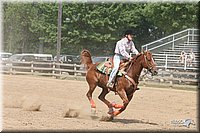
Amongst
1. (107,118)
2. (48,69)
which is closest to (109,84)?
(107,118)

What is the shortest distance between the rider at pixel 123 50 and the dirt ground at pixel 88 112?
1.25 m

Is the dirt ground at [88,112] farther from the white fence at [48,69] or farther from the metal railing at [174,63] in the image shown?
the metal railing at [174,63]

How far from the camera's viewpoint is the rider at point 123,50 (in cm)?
1116

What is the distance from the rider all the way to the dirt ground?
1.25 m

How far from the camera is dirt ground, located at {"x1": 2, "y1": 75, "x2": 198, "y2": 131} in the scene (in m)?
9.71

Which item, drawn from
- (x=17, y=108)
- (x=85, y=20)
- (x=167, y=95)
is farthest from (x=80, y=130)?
(x=85, y=20)

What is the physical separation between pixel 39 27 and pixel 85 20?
610cm

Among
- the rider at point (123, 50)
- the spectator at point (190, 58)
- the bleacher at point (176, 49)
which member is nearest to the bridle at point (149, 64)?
the rider at point (123, 50)

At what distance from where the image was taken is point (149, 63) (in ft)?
36.8

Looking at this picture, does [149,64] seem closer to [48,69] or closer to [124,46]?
[124,46]

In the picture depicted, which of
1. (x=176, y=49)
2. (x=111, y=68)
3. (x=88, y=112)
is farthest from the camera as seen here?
(x=176, y=49)

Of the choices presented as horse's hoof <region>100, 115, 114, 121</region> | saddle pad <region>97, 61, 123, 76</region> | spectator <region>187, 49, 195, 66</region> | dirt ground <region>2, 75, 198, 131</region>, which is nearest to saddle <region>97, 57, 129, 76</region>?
saddle pad <region>97, 61, 123, 76</region>

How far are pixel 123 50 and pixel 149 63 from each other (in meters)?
0.76

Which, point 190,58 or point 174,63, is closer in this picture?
point 190,58
